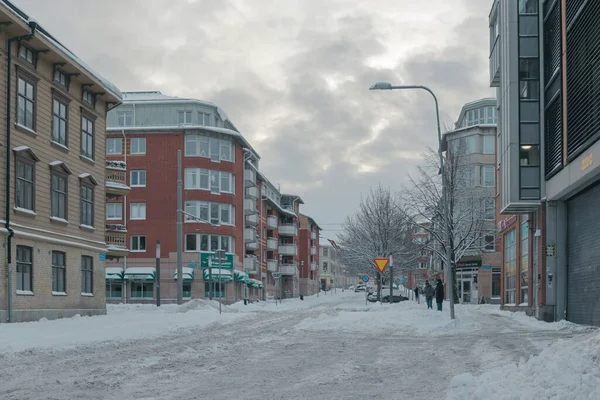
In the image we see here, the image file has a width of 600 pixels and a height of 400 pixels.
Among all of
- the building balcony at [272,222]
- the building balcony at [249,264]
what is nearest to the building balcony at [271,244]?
the building balcony at [272,222]

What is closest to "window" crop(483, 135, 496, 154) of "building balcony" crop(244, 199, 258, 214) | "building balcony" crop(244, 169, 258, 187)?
"building balcony" crop(244, 169, 258, 187)

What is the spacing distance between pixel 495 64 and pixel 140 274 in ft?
120

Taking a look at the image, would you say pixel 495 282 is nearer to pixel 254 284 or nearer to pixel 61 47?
pixel 254 284

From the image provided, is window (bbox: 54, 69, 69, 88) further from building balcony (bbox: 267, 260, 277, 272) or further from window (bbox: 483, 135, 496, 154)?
building balcony (bbox: 267, 260, 277, 272)

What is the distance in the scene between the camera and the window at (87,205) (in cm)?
3269

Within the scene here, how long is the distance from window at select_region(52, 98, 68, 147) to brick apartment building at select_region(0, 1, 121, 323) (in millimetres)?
39

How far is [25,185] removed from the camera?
26.9m

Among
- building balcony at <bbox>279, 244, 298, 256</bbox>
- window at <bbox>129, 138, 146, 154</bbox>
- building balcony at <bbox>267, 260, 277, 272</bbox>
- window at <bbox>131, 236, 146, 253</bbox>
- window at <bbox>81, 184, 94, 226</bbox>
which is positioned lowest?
building balcony at <bbox>267, 260, 277, 272</bbox>

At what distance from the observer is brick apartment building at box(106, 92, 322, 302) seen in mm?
61969

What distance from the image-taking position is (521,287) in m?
34.3

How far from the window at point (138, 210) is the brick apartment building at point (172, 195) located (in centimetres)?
8

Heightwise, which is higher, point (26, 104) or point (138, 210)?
point (26, 104)

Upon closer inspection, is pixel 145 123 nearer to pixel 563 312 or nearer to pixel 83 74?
pixel 83 74

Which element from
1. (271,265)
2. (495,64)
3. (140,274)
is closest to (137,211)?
(140,274)
